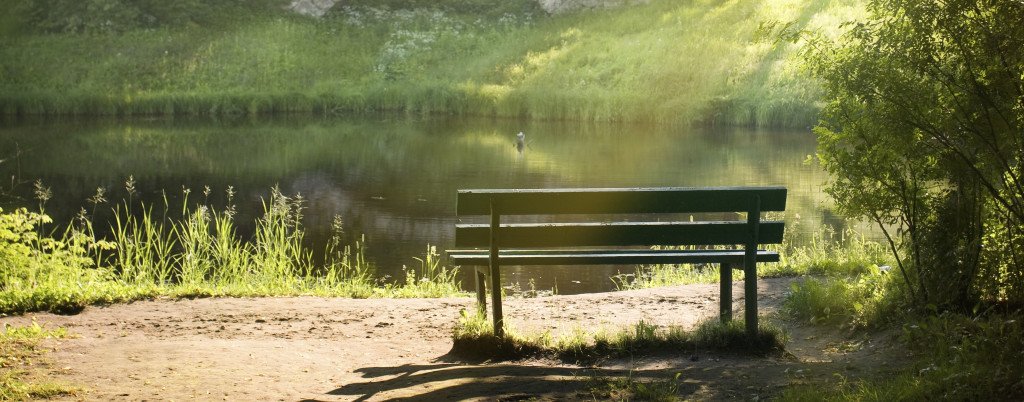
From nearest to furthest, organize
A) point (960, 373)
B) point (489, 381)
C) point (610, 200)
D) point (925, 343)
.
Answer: point (960, 373) < point (489, 381) < point (925, 343) < point (610, 200)

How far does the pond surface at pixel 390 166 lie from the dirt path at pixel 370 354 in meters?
3.34

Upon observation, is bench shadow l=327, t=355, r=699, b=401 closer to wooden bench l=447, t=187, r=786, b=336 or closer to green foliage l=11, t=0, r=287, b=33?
wooden bench l=447, t=187, r=786, b=336

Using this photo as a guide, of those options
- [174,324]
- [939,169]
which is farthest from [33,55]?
[939,169]

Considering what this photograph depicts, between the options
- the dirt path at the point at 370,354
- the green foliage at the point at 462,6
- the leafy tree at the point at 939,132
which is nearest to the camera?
the dirt path at the point at 370,354

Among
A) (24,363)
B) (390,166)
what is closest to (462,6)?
(390,166)

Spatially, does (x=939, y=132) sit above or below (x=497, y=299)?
above

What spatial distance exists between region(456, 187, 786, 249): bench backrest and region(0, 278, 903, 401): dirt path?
0.76m

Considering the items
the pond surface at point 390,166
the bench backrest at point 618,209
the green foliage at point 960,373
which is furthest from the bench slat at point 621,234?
the pond surface at point 390,166

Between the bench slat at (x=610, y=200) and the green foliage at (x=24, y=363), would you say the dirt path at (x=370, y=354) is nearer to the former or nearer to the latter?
the green foliage at (x=24, y=363)

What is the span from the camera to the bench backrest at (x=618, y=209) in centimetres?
677

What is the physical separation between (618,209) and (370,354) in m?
1.94

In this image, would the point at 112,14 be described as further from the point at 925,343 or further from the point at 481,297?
the point at 925,343

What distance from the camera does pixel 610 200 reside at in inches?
268

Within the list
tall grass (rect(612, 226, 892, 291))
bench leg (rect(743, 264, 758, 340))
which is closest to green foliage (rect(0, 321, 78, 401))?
bench leg (rect(743, 264, 758, 340))
